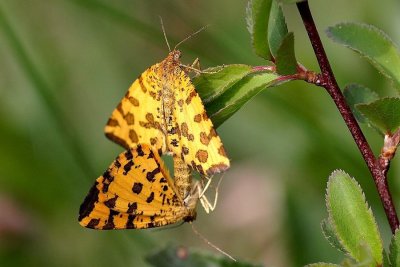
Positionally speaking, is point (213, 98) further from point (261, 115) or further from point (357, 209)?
point (261, 115)

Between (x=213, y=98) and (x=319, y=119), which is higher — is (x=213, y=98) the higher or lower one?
the higher one

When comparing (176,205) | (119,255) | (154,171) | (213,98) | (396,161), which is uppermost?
(213,98)

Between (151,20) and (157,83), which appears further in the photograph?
(151,20)

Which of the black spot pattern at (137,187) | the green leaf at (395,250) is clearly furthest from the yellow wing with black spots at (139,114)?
the green leaf at (395,250)

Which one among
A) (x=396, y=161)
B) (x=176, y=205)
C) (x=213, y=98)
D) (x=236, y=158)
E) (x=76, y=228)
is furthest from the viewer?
(x=236, y=158)

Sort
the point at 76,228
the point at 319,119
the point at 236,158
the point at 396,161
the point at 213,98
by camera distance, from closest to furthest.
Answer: the point at 213,98 < the point at 396,161 < the point at 319,119 < the point at 76,228 < the point at 236,158

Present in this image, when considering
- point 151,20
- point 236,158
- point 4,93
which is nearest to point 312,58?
point 236,158

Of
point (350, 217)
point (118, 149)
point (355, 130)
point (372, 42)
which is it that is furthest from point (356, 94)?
point (118, 149)
